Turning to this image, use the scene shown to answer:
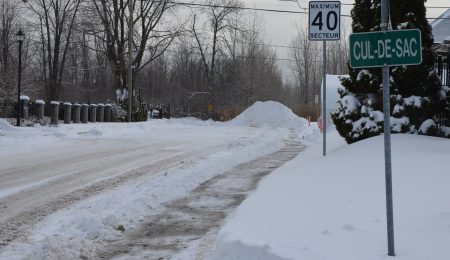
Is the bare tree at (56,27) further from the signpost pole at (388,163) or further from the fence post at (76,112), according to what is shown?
the signpost pole at (388,163)

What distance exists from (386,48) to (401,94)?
710 centimetres

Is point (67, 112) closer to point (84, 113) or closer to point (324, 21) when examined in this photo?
point (84, 113)

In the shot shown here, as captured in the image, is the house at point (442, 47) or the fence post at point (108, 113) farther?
the fence post at point (108, 113)

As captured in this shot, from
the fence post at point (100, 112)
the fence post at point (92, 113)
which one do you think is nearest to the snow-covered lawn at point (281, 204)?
the fence post at point (92, 113)

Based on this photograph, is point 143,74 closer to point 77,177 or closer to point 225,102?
point 225,102

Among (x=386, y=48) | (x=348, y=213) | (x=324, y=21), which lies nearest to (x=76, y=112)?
(x=324, y=21)

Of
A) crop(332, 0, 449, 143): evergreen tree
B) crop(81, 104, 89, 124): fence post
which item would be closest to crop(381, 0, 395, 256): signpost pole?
crop(332, 0, 449, 143): evergreen tree

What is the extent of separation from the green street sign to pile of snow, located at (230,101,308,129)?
3444cm

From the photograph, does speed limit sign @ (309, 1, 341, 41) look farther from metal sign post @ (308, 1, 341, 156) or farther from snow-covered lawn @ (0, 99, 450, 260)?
snow-covered lawn @ (0, 99, 450, 260)

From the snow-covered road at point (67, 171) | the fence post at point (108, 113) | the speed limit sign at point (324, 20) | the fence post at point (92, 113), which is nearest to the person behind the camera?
the snow-covered road at point (67, 171)

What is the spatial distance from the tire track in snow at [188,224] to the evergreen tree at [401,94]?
253cm

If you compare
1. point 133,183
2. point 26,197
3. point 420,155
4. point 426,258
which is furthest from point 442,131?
point 26,197

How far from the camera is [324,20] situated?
1139cm

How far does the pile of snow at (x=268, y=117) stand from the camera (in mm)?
40188
